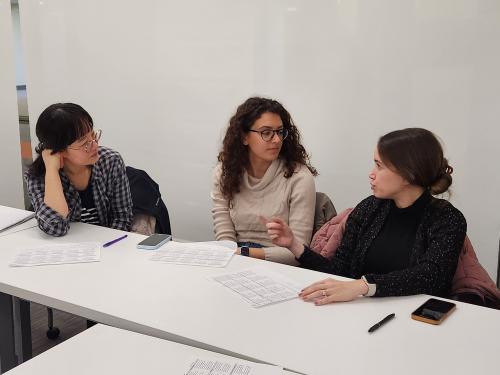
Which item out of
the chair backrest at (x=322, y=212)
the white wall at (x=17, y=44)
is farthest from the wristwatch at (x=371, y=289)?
the white wall at (x=17, y=44)

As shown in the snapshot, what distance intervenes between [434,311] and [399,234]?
0.49 metres

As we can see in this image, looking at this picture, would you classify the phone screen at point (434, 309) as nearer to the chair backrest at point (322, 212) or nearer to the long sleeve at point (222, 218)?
the chair backrest at point (322, 212)

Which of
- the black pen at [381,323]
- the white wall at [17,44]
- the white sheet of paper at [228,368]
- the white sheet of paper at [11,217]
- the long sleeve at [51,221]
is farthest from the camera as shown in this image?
the white wall at [17,44]

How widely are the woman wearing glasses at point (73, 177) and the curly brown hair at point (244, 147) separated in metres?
0.49

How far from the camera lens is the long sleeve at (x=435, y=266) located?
1.70m

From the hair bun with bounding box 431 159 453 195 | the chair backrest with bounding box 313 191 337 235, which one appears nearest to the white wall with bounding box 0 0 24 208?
the chair backrest with bounding box 313 191 337 235

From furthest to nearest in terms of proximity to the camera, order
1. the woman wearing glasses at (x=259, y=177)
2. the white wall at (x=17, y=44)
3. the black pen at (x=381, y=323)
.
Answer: the white wall at (x=17, y=44)
the woman wearing glasses at (x=259, y=177)
the black pen at (x=381, y=323)

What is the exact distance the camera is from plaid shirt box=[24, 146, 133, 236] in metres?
2.52

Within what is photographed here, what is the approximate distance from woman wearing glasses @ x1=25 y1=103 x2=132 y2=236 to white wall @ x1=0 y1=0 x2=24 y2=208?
2229 millimetres

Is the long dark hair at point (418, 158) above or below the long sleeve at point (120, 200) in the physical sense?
above

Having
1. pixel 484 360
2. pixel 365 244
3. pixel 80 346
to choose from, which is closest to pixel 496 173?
pixel 365 244

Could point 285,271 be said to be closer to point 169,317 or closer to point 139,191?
point 169,317

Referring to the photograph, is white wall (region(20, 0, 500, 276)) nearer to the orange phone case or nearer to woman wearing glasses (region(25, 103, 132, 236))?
woman wearing glasses (region(25, 103, 132, 236))

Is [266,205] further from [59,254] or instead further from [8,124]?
[8,124]
